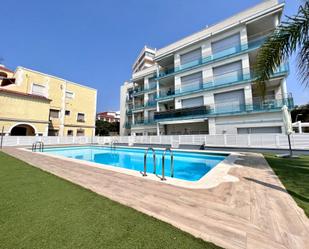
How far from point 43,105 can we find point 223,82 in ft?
82.7

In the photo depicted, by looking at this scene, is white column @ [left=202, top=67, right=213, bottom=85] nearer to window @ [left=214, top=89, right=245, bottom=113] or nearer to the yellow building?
window @ [left=214, top=89, right=245, bottom=113]

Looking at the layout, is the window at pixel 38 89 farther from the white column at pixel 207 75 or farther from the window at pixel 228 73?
the window at pixel 228 73

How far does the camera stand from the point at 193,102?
803 inches

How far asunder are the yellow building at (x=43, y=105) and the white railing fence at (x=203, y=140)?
2278 mm

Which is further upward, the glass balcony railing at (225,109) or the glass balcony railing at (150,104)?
the glass balcony railing at (150,104)

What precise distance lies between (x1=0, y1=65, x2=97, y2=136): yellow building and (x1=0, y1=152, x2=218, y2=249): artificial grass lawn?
20810 mm

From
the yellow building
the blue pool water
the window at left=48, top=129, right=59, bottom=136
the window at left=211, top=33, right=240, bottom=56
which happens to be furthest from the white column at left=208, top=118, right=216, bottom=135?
the window at left=48, top=129, right=59, bottom=136

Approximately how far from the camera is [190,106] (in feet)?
67.7

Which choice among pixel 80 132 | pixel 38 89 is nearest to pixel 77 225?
pixel 38 89

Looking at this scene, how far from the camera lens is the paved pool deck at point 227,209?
2.04 meters

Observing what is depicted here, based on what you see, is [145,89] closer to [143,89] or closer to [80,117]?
[143,89]

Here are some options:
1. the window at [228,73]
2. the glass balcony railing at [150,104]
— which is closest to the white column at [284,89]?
the window at [228,73]

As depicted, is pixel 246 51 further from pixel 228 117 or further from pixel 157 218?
pixel 157 218

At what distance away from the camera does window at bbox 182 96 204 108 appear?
1962 cm
